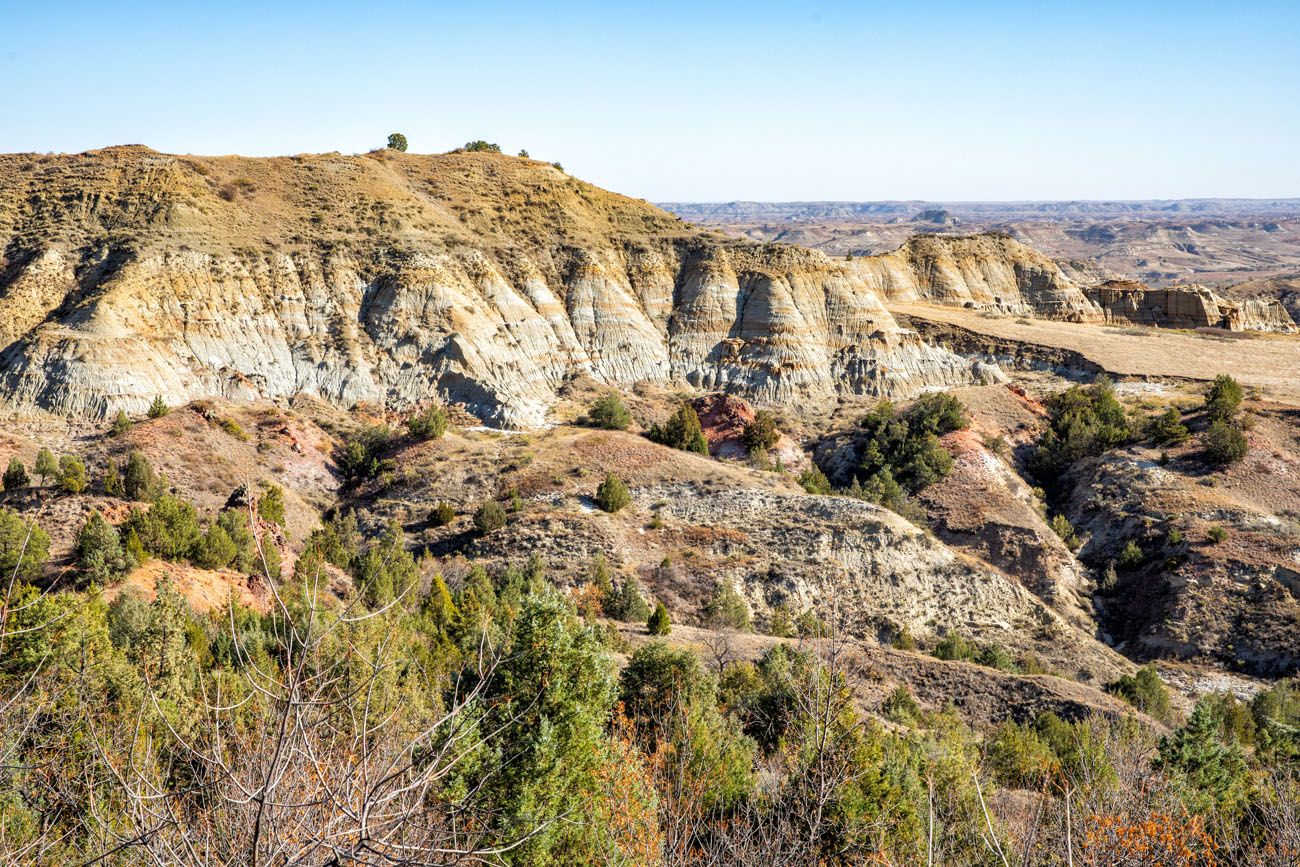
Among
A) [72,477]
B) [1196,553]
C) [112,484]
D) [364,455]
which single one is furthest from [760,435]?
[72,477]

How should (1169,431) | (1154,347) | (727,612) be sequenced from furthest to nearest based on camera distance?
(1154,347) < (1169,431) < (727,612)

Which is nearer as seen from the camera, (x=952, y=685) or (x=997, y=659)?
(x=952, y=685)

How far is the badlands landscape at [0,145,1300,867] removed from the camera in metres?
12.0

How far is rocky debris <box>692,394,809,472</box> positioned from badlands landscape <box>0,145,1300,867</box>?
1.07 ft

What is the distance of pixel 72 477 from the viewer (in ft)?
101

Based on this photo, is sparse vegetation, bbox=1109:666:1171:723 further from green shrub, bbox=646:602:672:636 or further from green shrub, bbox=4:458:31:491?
green shrub, bbox=4:458:31:491

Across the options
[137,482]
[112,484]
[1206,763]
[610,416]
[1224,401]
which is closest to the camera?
[1206,763]

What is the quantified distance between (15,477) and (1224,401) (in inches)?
2297

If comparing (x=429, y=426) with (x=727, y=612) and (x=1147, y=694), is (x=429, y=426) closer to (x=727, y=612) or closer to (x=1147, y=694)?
(x=727, y=612)

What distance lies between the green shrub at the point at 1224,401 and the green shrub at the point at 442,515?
136ft

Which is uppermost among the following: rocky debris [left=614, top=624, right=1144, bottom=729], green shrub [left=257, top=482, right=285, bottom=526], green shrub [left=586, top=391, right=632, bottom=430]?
green shrub [left=586, top=391, right=632, bottom=430]

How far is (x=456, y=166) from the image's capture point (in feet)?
216

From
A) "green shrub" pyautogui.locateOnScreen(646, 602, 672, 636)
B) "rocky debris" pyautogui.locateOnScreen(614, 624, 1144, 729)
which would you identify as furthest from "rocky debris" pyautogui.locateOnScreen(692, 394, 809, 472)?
"green shrub" pyautogui.locateOnScreen(646, 602, 672, 636)

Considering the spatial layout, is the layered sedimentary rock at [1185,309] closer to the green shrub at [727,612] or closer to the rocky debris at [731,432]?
the rocky debris at [731,432]
